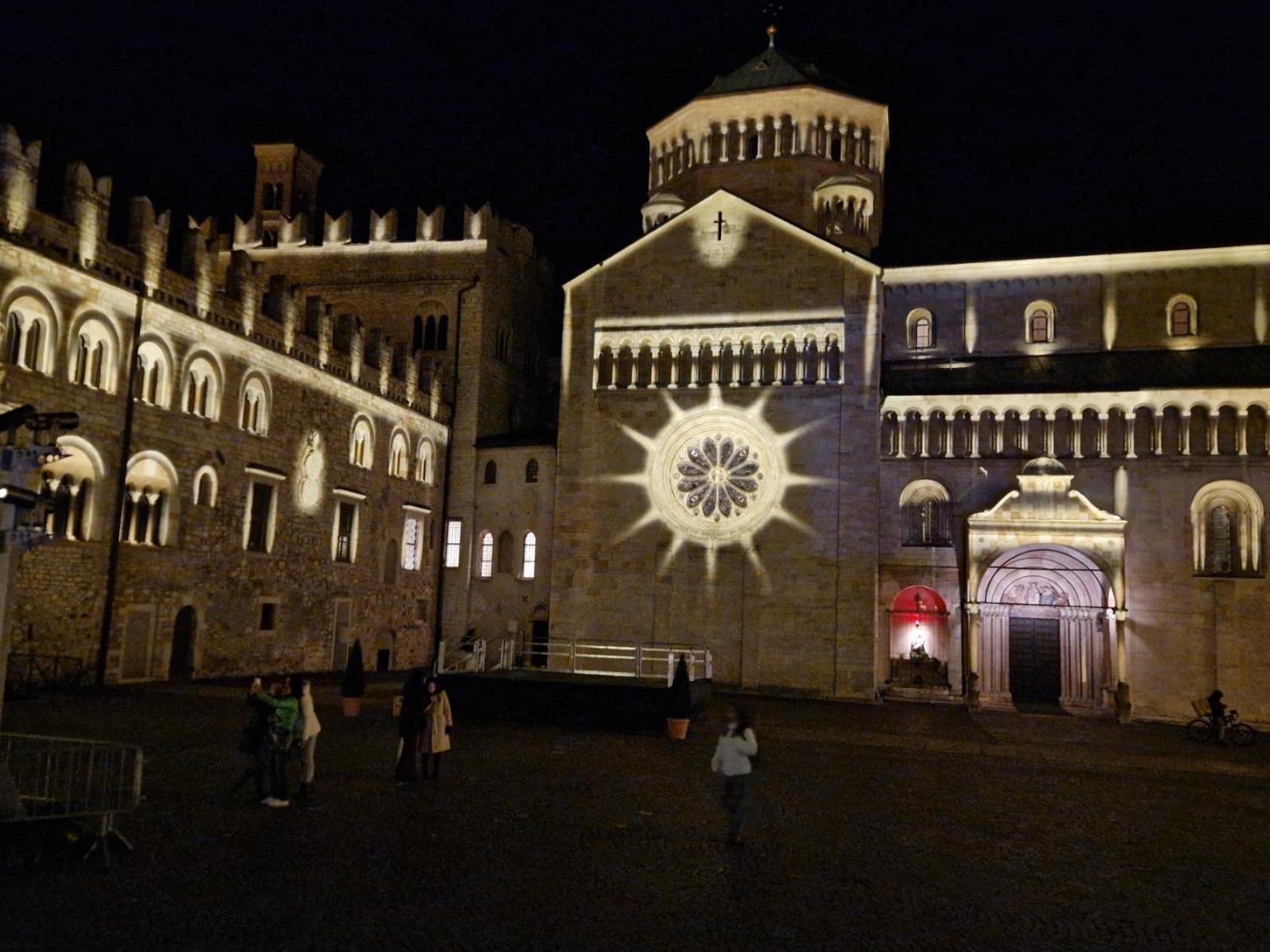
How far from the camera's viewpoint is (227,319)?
3192cm

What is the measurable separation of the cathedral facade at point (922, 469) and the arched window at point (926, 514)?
0.08 m

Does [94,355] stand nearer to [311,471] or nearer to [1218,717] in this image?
[311,471]

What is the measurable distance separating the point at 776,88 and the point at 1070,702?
2644cm

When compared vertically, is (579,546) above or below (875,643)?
above

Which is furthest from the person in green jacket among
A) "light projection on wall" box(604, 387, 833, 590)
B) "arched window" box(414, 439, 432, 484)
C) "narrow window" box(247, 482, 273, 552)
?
"arched window" box(414, 439, 432, 484)

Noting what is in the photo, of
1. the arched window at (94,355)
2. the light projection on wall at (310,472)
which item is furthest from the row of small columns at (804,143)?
the arched window at (94,355)

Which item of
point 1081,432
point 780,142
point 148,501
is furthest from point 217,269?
point 1081,432

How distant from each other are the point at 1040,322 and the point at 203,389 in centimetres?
2964

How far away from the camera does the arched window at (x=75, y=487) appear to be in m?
25.9

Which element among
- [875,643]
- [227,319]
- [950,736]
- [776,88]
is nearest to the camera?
[950,736]

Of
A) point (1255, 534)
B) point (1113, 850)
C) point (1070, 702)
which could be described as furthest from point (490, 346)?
point (1113, 850)

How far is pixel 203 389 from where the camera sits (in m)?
31.1

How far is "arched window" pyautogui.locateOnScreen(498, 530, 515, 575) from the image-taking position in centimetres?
4300

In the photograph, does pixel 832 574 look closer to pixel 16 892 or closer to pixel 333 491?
pixel 333 491
